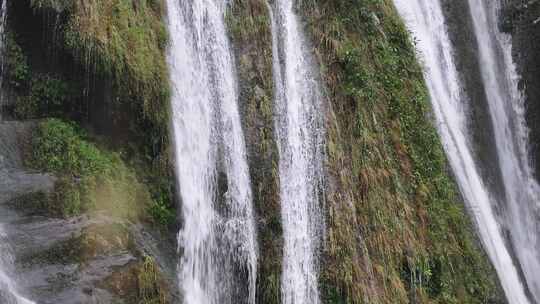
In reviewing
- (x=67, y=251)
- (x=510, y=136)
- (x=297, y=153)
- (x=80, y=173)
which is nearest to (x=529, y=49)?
(x=510, y=136)

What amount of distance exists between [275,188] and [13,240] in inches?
160

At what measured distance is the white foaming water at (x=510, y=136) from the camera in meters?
12.9

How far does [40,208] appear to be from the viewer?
310 inches

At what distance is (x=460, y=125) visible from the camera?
13172mm

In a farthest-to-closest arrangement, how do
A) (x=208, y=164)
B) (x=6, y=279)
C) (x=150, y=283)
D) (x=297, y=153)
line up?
(x=297, y=153) → (x=208, y=164) → (x=150, y=283) → (x=6, y=279)

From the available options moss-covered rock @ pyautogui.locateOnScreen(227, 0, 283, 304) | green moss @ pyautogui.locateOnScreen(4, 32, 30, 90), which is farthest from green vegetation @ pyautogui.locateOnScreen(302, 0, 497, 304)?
green moss @ pyautogui.locateOnScreen(4, 32, 30, 90)

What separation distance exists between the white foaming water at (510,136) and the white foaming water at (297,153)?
4.62 meters

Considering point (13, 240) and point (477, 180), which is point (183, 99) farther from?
point (477, 180)

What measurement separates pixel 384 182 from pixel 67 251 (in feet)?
16.9

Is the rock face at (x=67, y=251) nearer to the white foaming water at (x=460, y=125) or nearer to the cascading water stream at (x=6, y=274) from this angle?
the cascading water stream at (x=6, y=274)

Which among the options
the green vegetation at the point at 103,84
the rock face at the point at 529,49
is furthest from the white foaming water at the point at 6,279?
the rock face at the point at 529,49

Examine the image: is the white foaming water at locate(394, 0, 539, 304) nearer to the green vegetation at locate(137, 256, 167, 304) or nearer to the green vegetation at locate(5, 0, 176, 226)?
the green vegetation at locate(5, 0, 176, 226)

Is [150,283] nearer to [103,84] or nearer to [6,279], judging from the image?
[6,279]

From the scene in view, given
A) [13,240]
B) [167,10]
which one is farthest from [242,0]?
[13,240]
